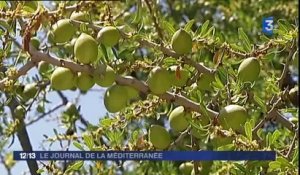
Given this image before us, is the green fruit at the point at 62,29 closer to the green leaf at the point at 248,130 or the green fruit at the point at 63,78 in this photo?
the green fruit at the point at 63,78

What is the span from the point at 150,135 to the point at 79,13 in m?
0.34

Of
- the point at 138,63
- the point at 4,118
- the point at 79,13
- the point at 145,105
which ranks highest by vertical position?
the point at 79,13

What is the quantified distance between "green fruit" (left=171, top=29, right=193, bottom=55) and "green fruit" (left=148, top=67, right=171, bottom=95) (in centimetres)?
7

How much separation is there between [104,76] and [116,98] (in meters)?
0.06

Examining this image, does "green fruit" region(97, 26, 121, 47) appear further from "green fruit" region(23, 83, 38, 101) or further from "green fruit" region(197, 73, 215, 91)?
"green fruit" region(23, 83, 38, 101)

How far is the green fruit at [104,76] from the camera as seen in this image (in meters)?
1.54

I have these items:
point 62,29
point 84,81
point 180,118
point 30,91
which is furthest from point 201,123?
point 30,91

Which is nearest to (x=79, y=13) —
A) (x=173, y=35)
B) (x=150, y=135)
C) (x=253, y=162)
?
(x=173, y=35)

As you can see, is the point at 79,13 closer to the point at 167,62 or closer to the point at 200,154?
the point at 167,62

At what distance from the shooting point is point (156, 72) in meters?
1.58

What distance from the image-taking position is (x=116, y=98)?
158 centimetres

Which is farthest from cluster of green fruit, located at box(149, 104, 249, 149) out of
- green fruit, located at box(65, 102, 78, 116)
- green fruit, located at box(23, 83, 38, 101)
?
green fruit, located at box(65, 102, 78, 116)

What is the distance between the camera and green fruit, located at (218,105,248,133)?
5.04 feet

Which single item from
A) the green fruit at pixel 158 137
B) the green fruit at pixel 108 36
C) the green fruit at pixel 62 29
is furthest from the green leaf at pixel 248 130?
the green fruit at pixel 62 29
